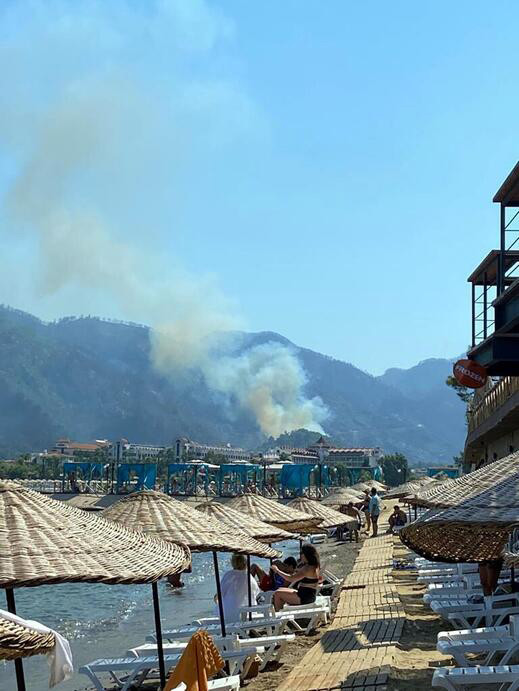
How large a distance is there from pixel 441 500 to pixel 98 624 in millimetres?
11507

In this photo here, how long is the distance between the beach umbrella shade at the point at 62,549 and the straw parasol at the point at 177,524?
1.41 meters

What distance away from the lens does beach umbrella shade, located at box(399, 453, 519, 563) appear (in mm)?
6043

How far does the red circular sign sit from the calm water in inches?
296

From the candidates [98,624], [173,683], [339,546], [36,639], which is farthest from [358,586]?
[339,546]

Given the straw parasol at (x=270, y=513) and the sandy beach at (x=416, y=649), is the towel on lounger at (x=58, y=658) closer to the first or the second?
the sandy beach at (x=416, y=649)

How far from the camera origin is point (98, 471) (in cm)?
10700

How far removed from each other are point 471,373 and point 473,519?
47.0ft

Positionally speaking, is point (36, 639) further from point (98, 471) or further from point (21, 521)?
point (98, 471)

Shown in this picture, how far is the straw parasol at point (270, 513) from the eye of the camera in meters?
11.8

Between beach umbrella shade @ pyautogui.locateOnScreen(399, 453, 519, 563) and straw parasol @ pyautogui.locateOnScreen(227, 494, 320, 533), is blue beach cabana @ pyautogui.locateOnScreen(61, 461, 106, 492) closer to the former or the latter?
straw parasol @ pyautogui.locateOnScreen(227, 494, 320, 533)

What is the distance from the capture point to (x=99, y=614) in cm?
1895

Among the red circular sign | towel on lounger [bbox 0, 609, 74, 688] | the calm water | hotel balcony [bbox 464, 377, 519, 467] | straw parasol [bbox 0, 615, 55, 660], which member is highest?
the red circular sign

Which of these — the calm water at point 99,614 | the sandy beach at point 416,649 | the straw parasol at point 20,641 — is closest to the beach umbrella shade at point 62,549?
the straw parasol at point 20,641

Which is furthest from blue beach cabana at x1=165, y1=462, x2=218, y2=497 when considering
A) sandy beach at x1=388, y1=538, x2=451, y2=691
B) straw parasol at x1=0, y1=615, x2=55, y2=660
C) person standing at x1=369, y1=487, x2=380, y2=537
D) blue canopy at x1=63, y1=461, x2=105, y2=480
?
straw parasol at x1=0, y1=615, x2=55, y2=660
